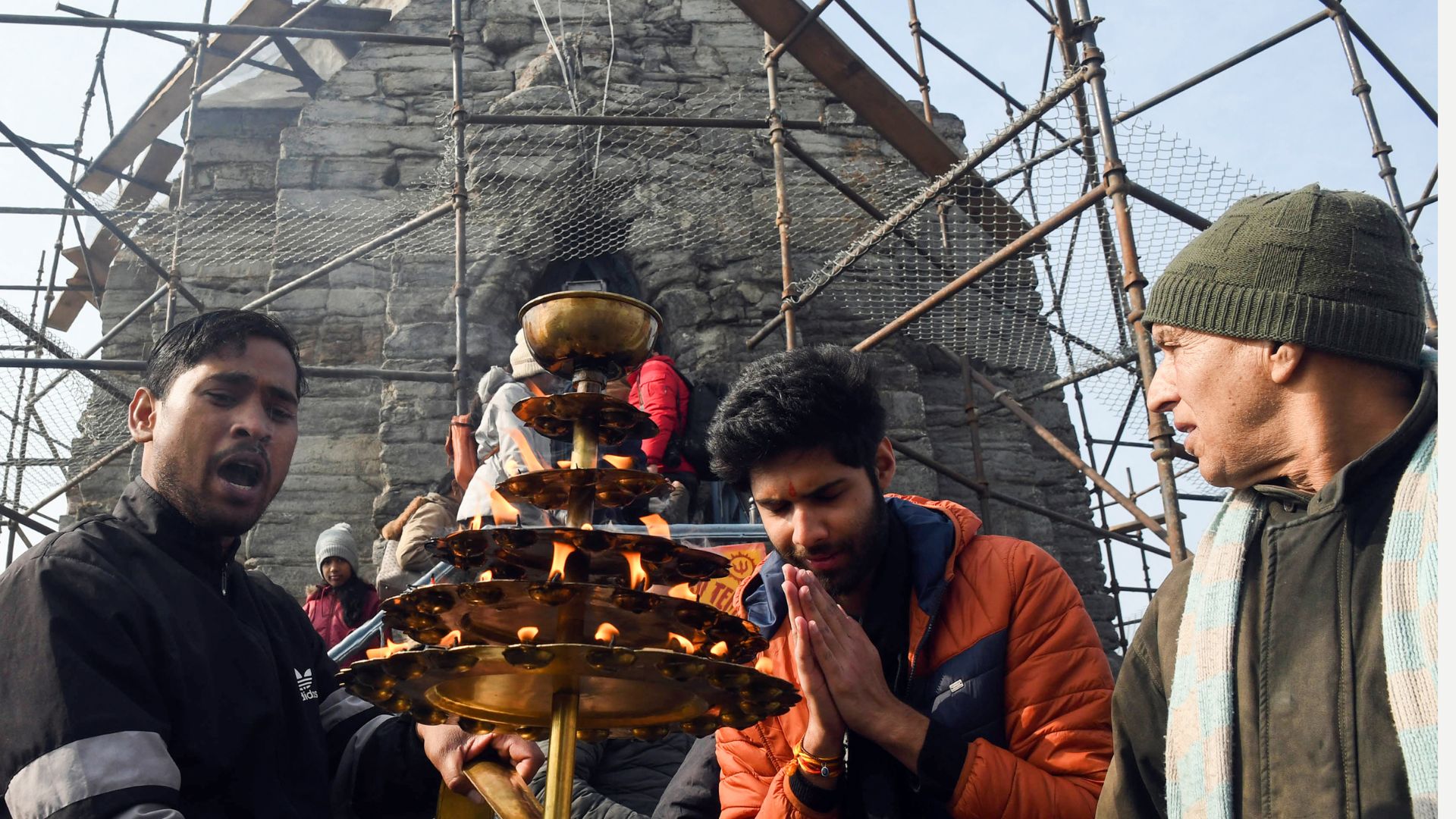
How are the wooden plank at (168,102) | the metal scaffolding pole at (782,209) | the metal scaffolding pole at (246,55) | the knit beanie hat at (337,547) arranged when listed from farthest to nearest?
the wooden plank at (168,102), the metal scaffolding pole at (246,55), the metal scaffolding pole at (782,209), the knit beanie hat at (337,547)

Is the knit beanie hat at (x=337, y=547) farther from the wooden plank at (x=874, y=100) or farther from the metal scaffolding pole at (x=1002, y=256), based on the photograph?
the wooden plank at (x=874, y=100)

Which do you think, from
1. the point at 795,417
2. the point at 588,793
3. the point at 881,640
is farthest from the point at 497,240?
the point at 881,640

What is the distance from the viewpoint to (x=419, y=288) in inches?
308

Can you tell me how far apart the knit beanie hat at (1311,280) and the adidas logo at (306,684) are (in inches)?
76.7

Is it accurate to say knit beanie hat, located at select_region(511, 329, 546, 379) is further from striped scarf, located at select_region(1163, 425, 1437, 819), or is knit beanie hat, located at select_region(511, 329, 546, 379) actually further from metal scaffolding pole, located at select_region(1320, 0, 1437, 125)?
metal scaffolding pole, located at select_region(1320, 0, 1437, 125)

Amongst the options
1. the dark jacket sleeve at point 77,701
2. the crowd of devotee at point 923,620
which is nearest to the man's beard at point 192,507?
the crowd of devotee at point 923,620

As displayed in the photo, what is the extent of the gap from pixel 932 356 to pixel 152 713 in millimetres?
6705

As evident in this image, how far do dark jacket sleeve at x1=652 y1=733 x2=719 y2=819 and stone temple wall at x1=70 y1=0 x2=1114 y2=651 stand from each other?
14.7ft

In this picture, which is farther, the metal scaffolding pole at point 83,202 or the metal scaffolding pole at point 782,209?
the metal scaffolding pole at point 83,202

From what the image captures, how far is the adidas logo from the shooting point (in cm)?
253

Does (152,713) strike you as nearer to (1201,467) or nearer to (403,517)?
(1201,467)

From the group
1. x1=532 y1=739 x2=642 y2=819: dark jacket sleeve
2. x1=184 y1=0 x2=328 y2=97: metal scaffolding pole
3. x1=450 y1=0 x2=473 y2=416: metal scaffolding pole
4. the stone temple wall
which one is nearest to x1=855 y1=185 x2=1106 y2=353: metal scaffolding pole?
the stone temple wall

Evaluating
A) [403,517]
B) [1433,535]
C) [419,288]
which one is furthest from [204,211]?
[1433,535]

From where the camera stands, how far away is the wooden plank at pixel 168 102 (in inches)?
362
